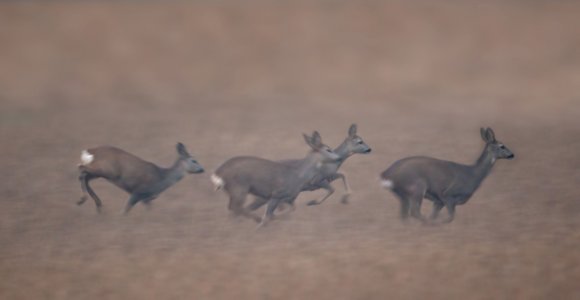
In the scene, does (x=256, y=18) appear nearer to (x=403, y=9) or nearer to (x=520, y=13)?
(x=403, y=9)

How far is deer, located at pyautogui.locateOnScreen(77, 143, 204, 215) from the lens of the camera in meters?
15.8

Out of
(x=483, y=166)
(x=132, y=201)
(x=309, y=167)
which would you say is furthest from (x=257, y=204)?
(x=483, y=166)

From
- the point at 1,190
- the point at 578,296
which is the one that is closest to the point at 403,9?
the point at 1,190

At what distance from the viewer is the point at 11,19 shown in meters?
34.0

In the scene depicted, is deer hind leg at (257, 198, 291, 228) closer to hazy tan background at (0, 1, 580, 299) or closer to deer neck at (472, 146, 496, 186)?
hazy tan background at (0, 1, 580, 299)

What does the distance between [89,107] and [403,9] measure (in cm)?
1168

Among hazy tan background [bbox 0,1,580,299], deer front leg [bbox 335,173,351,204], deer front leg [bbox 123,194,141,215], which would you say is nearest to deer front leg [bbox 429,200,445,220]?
hazy tan background [bbox 0,1,580,299]

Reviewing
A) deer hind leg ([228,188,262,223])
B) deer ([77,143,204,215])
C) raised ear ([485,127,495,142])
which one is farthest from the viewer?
raised ear ([485,127,495,142])

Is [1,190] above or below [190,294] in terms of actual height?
above

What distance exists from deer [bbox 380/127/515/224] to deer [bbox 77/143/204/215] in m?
3.12

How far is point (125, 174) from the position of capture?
1587 cm

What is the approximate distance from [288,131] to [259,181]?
6.84m

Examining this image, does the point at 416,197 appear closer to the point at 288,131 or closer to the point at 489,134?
the point at 489,134

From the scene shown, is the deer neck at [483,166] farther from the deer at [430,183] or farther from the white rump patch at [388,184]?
the white rump patch at [388,184]
